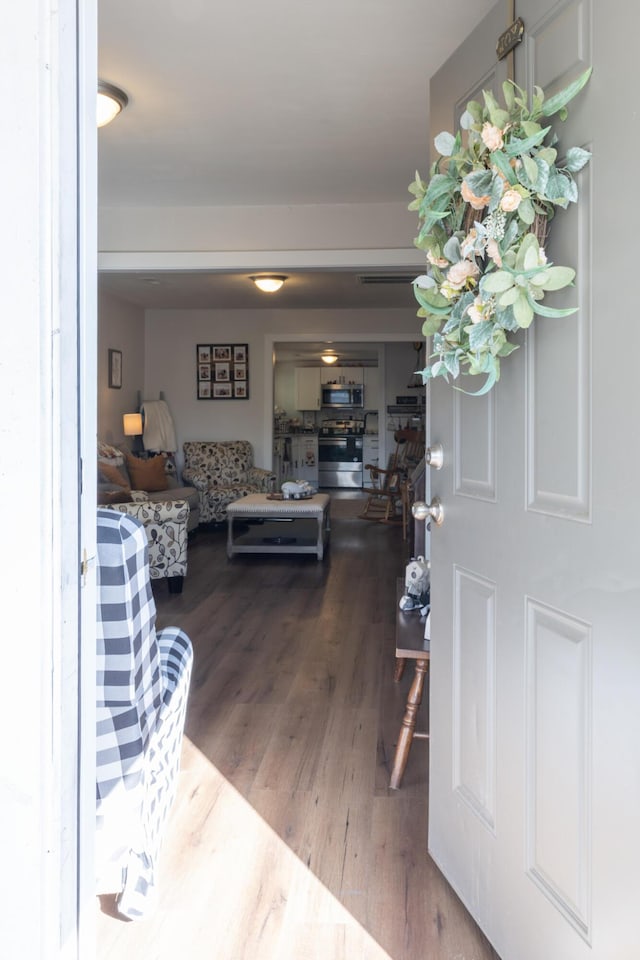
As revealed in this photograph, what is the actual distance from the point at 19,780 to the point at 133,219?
14.3ft

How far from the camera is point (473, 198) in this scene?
1.37 meters

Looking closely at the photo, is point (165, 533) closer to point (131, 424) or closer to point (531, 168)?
point (131, 424)

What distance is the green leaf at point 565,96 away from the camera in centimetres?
121

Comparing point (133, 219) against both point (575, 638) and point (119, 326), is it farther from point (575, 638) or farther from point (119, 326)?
point (575, 638)

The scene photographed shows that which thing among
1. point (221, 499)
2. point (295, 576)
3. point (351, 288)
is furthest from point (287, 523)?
point (351, 288)

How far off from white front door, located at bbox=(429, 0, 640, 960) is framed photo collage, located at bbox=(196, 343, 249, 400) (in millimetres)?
7200

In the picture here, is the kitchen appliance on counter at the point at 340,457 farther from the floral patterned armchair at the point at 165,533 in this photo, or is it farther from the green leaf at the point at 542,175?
the green leaf at the point at 542,175

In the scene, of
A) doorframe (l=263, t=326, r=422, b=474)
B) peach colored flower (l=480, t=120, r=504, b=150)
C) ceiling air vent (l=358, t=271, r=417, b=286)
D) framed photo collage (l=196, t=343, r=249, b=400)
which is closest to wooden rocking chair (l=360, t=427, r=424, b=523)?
doorframe (l=263, t=326, r=422, b=474)

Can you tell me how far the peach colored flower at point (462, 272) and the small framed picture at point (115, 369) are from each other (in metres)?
6.71

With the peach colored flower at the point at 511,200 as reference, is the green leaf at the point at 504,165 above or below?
above

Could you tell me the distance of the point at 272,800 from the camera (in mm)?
2260

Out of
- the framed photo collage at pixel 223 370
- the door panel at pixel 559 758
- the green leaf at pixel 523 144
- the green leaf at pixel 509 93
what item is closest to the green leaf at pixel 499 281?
the green leaf at pixel 523 144

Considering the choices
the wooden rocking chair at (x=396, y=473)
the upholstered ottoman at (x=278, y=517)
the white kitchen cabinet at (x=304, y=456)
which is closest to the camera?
the upholstered ottoman at (x=278, y=517)

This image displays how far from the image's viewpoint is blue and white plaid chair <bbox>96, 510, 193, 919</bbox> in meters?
1.47
